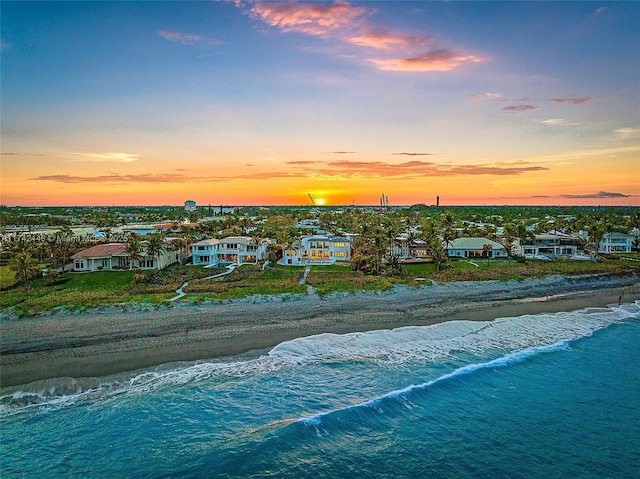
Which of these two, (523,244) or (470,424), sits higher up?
(523,244)

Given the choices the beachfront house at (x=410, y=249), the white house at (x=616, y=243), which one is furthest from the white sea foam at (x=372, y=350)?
the white house at (x=616, y=243)

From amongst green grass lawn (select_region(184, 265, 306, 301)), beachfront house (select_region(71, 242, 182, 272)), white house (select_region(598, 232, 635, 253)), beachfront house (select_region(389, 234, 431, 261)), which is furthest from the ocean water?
white house (select_region(598, 232, 635, 253))

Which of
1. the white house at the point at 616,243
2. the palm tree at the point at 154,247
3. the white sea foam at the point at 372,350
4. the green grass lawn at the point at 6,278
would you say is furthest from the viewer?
the white house at the point at 616,243

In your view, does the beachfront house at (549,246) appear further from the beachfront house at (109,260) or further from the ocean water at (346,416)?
the beachfront house at (109,260)

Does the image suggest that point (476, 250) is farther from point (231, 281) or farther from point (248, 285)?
point (231, 281)

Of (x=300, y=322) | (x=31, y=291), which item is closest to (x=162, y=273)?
(x=31, y=291)

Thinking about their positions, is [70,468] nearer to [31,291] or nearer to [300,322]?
[300,322]
